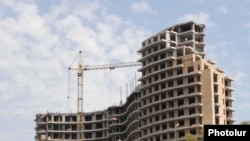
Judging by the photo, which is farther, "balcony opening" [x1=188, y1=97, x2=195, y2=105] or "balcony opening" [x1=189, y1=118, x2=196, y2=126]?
"balcony opening" [x1=188, y1=97, x2=195, y2=105]

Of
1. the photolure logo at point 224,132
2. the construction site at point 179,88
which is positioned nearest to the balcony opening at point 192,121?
the construction site at point 179,88

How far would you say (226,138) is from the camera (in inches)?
513

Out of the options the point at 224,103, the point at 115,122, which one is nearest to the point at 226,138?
the point at 224,103

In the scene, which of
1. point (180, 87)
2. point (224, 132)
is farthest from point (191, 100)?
point (224, 132)

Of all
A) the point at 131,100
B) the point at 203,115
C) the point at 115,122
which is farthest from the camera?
the point at 115,122

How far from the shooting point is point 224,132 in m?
13.0

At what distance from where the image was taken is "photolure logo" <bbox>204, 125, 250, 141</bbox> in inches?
513

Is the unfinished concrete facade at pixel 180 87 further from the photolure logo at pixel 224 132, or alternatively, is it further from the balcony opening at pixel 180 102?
the photolure logo at pixel 224 132

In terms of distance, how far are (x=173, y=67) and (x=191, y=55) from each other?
19.5ft

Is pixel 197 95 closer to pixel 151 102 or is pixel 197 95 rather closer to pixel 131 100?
pixel 151 102

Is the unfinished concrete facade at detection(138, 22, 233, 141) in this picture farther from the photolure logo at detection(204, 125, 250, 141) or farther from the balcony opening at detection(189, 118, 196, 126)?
the photolure logo at detection(204, 125, 250, 141)

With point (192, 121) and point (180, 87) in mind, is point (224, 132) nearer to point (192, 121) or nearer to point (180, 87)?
point (192, 121)

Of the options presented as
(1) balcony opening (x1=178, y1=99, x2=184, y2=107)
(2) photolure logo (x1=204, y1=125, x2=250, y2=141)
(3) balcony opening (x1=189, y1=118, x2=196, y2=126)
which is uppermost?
(1) balcony opening (x1=178, y1=99, x2=184, y2=107)

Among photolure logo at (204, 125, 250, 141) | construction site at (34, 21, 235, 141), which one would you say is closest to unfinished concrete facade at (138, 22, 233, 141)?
construction site at (34, 21, 235, 141)
